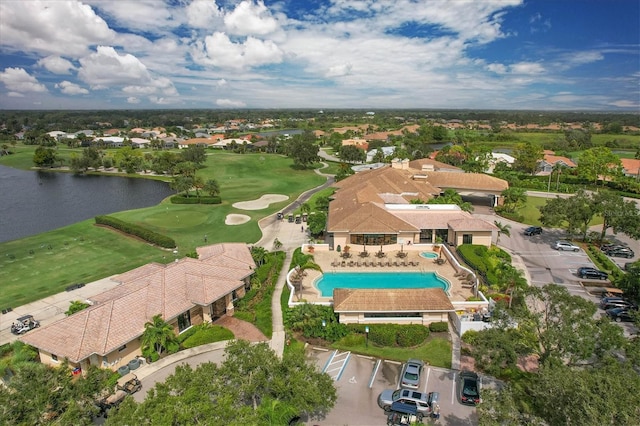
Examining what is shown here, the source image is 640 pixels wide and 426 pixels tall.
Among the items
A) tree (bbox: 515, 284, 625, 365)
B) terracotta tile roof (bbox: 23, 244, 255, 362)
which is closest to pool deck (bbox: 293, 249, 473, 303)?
terracotta tile roof (bbox: 23, 244, 255, 362)

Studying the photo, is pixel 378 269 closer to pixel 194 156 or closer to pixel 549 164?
pixel 549 164

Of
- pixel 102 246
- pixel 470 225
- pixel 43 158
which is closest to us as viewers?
pixel 470 225

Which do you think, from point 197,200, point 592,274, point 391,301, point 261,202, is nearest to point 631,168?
point 592,274

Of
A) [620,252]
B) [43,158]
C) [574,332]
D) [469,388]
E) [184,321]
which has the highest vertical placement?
[43,158]

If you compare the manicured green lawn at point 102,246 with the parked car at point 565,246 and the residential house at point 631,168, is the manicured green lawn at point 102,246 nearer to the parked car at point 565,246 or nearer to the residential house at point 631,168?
the parked car at point 565,246

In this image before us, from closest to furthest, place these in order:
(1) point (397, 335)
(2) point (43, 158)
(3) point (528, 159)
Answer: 1. (1) point (397, 335)
2. (3) point (528, 159)
3. (2) point (43, 158)

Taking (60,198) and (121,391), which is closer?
(121,391)

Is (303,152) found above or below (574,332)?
above
